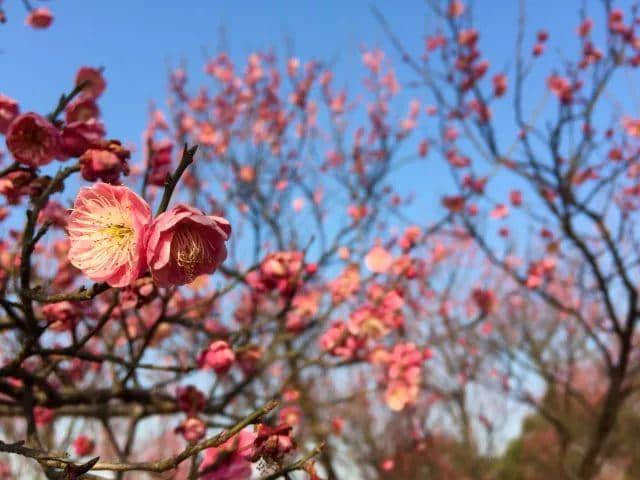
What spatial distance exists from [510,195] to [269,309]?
3.22 m

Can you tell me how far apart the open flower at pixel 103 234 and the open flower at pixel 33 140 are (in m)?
0.36

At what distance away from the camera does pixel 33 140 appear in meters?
1.40

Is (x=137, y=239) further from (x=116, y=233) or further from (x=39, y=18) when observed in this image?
(x=39, y=18)

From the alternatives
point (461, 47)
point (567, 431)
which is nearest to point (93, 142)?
point (461, 47)

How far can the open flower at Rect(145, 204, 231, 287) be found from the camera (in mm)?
903

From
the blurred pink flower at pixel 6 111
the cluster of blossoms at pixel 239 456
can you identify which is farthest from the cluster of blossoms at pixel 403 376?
the blurred pink flower at pixel 6 111

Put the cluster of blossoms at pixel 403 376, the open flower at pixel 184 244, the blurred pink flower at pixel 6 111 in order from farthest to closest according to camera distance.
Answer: the cluster of blossoms at pixel 403 376, the blurred pink flower at pixel 6 111, the open flower at pixel 184 244

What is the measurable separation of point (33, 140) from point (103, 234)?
463 millimetres

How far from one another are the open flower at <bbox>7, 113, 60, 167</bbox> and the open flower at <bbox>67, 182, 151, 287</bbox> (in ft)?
1.19

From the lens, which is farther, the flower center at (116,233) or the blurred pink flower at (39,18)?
the blurred pink flower at (39,18)

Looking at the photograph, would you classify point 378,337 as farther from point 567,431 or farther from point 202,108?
point 202,108

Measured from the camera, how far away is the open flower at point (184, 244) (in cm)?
90

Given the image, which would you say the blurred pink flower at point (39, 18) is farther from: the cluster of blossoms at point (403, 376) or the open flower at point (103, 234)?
the cluster of blossoms at point (403, 376)

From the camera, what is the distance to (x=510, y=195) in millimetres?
6488
